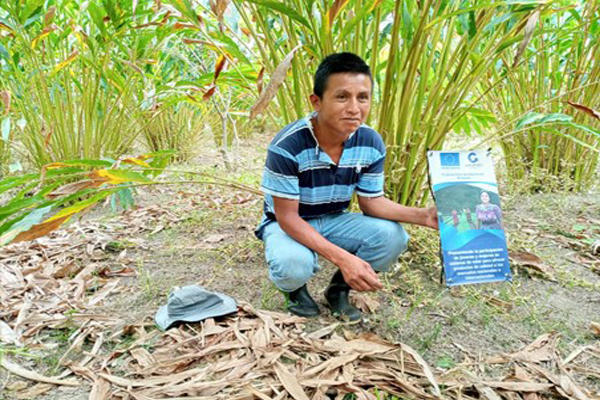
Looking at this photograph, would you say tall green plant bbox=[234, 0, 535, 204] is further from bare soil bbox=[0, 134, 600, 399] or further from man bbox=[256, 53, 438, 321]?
bare soil bbox=[0, 134, 600, 399]

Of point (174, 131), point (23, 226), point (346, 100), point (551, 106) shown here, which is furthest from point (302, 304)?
point (174, 131)

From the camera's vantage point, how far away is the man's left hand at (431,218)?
3.56 feet

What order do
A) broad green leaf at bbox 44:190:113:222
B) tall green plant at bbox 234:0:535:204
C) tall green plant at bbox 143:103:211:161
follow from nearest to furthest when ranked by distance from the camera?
broad green leaf at bbox 44:190:113:222 → tall green plant at bbox 234:0:535:204 → tall green plant at bbox 143:103:211:161

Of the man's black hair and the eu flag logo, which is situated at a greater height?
the man's black hair

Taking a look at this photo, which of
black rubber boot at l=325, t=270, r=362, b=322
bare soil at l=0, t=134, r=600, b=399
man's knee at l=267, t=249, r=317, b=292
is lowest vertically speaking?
bare soil at l=0, t=134, r=600, b=399

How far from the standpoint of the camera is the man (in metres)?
1.01

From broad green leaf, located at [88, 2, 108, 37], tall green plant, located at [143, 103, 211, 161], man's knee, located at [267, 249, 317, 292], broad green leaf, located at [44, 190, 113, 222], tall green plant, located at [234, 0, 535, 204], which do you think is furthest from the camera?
tall green plant, located at [143, 103, 211, 161]

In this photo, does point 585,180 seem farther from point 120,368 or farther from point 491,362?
point 120,368

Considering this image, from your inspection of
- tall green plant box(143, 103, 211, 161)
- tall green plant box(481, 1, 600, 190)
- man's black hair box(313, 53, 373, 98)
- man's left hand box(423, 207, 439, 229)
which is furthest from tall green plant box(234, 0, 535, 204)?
tall green plant box(143, 103, 211, 161)

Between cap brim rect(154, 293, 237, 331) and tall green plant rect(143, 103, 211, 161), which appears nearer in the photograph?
cap brim rect(154, 293, 237, 331)

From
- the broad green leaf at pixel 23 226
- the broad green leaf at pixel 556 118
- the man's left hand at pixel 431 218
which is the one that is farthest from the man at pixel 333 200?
the broad green leaf at pixel 23 226

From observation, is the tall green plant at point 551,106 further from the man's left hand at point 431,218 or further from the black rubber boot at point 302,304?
the black rubber boot at point 302,304

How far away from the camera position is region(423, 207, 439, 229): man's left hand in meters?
1.09

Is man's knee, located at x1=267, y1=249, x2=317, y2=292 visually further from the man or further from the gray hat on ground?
the gray hat on ground
